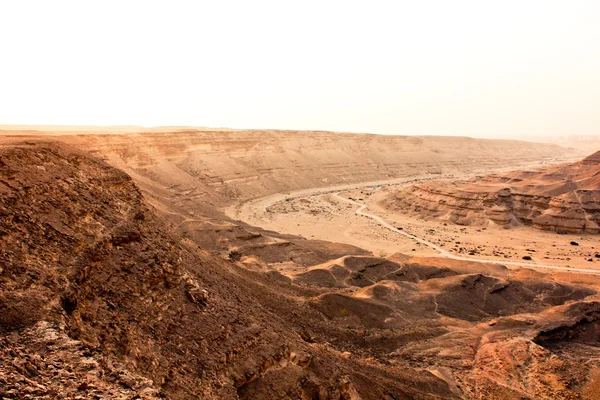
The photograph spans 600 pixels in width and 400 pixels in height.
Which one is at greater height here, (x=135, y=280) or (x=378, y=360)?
(x=135, y=280)

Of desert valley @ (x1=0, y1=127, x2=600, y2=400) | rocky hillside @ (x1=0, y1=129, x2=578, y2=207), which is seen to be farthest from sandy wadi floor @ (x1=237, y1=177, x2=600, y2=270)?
rocky hillside @ (x1=0, y1=129, x2=578, y2=207)

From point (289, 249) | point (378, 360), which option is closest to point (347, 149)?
point (289, 249)

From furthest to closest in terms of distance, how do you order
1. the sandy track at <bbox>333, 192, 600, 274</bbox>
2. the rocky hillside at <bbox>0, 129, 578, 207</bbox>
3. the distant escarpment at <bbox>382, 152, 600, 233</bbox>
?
the rocky hillside at <bbox>0, 129, 578, 207</bbox> < the distant escarpment at <bbox>382, 152, 600, 233</bbox> < the sandy track at <bbox>333, 192, 600, 274</bbox>

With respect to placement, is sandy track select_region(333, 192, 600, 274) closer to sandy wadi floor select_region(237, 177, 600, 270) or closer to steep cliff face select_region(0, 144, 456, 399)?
sandy wadi floor select_region(237, 177, 600, 270)

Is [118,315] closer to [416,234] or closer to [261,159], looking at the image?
[416,234]

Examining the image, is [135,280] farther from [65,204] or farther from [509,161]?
[509,161]

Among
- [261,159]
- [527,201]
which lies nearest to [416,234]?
[527,201]
